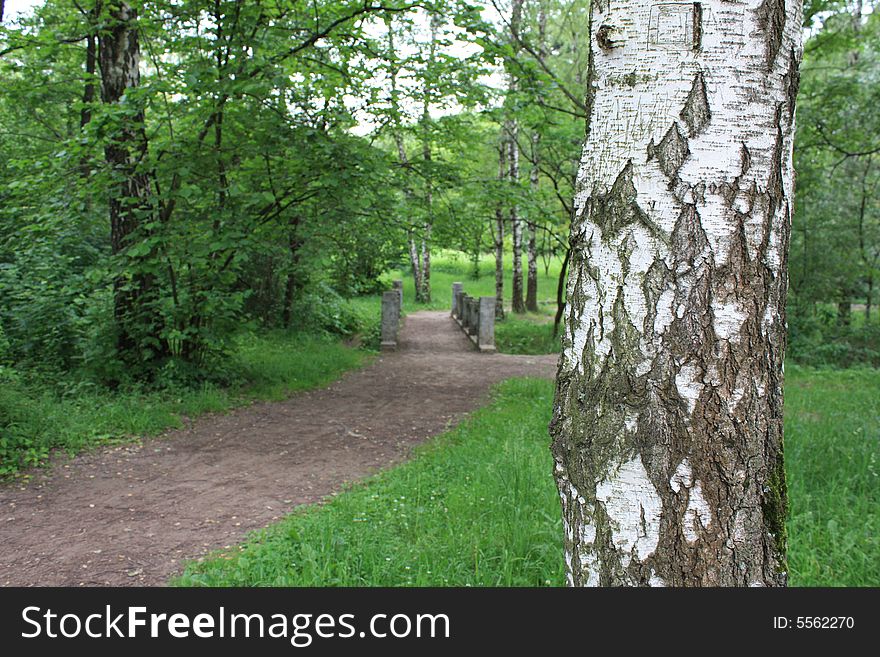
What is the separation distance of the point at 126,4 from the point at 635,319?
28.6 feet

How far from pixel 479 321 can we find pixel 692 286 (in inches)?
502

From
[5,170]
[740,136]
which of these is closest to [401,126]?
[5,170]

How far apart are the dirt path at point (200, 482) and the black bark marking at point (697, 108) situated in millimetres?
3612

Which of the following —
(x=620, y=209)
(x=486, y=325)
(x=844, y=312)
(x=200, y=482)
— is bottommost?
(x=200, y=482)

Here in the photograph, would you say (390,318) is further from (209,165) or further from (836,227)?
(836,227)

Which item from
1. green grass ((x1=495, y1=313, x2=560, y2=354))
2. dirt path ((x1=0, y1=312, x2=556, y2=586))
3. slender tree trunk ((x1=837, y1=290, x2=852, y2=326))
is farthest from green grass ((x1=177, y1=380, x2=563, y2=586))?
slender tree trunk ((x1=837, y1=290, x2=852, y2=326))

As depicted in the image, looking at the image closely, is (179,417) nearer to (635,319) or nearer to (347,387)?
(347,387)

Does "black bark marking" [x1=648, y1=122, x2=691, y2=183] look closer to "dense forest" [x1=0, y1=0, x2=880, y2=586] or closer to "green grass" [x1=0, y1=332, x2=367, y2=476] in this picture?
"dense forest" [x1=0, y1=0, x2=880, y2=586]

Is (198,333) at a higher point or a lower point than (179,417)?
higher

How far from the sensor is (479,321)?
14297 millimetres

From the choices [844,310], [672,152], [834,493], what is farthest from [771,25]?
[844,310]

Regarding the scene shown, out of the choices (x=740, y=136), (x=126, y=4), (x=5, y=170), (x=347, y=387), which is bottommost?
(x=347, y=387)

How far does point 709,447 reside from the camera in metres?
→ 1.56

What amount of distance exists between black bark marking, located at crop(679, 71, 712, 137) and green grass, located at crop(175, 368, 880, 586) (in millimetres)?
2486
